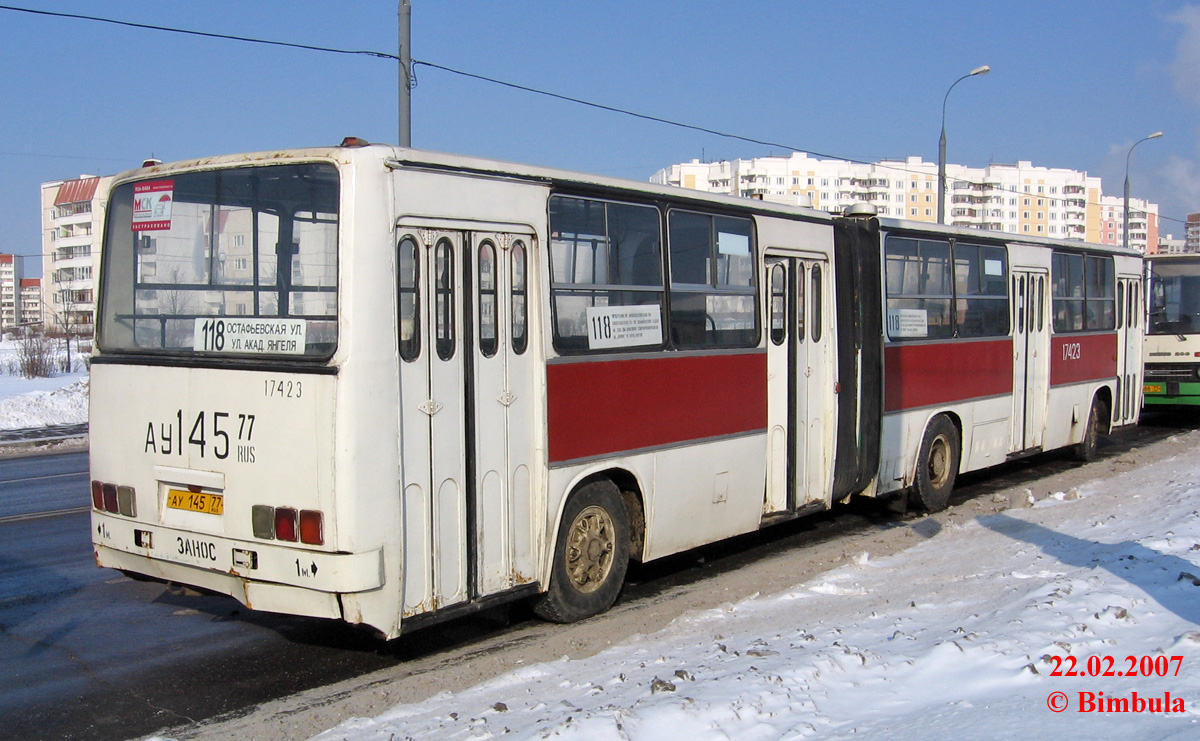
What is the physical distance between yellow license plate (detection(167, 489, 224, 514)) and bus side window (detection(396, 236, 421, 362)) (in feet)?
4.43

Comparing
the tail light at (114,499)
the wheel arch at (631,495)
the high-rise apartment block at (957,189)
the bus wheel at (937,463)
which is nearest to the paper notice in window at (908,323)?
the bus wheel at (937,463)

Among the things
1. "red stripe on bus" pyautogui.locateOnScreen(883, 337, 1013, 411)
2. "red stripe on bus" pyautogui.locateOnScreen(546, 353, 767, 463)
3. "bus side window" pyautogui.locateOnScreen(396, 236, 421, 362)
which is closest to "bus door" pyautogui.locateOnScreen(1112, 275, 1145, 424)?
"red stripe on bus" pyautogui.locateOnScreen(883, 337, 1013, 411)

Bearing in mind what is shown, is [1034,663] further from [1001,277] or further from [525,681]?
[1001,277]

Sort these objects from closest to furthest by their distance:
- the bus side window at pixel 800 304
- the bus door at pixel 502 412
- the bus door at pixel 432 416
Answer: the bus door at pixel 432 416, the bus door at pixel 502 412, the bus side window at pixel 800 304

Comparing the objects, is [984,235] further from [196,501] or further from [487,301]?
[196,501]

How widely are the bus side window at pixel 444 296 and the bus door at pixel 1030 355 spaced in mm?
9135

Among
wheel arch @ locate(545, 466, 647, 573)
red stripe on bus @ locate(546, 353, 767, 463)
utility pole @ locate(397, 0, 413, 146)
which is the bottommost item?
wheel arch @ locate(545, 466, 647, 573)

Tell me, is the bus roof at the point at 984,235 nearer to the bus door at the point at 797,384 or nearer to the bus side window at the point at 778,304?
the bus door at the point at 797,384

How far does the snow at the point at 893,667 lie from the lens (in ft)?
14.1

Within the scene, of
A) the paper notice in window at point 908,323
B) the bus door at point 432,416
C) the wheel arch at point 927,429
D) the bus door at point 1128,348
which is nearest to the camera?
the bus door at point 432,416

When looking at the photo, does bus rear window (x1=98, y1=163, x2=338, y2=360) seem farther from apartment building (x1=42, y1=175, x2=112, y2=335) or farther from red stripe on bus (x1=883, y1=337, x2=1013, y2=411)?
apartment building (x1=42, y1=175, x2=112, y2=335)

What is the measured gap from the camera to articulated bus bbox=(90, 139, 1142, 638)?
18.0ft

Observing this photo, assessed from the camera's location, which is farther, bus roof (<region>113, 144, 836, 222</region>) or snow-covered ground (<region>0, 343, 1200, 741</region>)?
bus roof (<region>113, 144, 836, 222</region>)

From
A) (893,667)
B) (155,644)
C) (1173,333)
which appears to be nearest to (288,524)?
(155,644)
